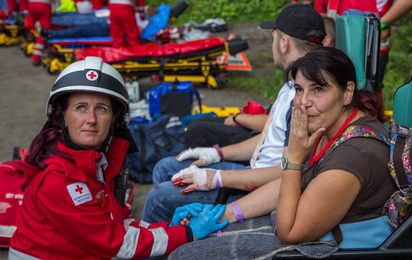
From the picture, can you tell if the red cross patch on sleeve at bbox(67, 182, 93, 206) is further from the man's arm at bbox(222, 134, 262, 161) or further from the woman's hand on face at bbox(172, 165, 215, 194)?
the man's arm at bbox(222, 134, 262, 161)

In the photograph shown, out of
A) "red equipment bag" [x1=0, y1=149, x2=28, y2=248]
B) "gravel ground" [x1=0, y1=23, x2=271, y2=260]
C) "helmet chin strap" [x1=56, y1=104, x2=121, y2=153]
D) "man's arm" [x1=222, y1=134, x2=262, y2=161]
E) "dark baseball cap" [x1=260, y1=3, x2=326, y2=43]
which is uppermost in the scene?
"dark baseball cap" [x1=260, y1=3, x2=326, y2=43]

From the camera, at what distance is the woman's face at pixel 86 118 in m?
1.93

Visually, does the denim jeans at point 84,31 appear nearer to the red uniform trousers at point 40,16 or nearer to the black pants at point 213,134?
the red uniform trousers at point 40,16

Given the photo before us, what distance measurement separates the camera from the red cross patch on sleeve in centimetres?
168

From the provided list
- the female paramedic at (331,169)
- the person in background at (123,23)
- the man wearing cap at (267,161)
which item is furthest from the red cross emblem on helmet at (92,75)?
the person in background at (123,23)

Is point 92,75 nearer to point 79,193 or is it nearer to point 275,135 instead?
point 79,193

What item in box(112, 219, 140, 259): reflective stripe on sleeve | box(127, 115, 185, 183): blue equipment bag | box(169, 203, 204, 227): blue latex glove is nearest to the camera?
box(112, 219, 140, 259): reflective stripe on sleeve

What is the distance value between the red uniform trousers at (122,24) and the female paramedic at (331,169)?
21.6ft

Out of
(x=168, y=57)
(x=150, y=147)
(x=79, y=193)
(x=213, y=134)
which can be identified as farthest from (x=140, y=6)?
(x=79, y=193)

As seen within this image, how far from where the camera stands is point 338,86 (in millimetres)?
1626

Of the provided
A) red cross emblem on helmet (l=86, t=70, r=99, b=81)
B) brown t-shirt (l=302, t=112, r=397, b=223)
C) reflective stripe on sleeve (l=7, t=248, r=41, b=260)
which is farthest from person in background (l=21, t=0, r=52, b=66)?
brown t-shirt (l=302, t=112, r=397, b=223)

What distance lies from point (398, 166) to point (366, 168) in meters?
0.16

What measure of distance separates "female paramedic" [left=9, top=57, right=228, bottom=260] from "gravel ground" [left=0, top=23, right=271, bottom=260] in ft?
5.13

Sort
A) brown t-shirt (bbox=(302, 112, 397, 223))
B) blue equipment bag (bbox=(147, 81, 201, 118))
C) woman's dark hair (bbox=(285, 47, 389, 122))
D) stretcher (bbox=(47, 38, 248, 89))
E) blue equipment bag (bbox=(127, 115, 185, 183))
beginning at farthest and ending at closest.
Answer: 1. stretcher (bbox=(47, 38, 248, 89))
2. blue equipment bag (bbox=(147, 81, 201, 118))
3. blue equipment bag (bbox=(127, 115, 185, 183))
4. woman's dark hair (bbox=(285, 47, 389, 122))
5. brown t-shirt (bbox=(302, 112, 397, 223))
